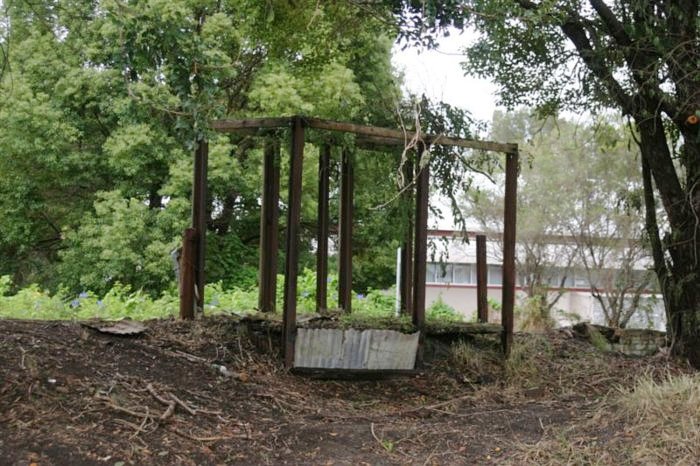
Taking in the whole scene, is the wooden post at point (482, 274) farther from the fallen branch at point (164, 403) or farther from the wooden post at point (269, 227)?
the fallen branch at point (164, 403)

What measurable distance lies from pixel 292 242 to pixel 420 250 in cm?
134

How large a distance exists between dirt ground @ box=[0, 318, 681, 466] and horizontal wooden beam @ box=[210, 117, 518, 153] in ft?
6.35

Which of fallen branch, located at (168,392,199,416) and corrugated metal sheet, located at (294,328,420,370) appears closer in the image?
fallen branch, located at (168,392,199,416)

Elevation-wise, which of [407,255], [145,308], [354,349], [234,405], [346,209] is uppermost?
[346,209]

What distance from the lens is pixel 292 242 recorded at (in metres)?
6.64

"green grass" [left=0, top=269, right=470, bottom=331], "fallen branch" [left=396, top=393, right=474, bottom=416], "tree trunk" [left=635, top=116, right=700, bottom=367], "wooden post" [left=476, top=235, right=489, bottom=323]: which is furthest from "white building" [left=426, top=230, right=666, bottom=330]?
"fallen branch" [left=396, top=393, right=474, bottom=416]

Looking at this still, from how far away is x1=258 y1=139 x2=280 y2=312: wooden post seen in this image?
24.5 feet

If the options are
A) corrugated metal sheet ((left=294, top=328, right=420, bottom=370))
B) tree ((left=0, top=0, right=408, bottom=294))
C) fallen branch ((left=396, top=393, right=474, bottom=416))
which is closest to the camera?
Answer: fallen branch ((left=396, top=393, right=474, bottom=416))

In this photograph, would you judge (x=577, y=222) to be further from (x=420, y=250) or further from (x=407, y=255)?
(x=420, y=250)

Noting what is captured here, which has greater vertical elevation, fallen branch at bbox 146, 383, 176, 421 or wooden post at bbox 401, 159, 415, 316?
wooden post at bbox 401, 159, 415, 316

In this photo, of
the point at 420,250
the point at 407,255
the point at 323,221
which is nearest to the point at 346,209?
the point at 323,221

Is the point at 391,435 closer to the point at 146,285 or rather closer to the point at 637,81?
the point at 637,81

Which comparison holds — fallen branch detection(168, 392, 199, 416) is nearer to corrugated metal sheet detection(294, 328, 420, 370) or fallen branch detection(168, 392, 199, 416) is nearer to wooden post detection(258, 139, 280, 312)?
corrugated metal sheet detection(294, 328, 420, 370)

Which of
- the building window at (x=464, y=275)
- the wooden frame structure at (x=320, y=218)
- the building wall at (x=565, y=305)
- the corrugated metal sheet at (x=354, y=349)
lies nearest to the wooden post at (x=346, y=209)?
the wooden frame structure at (x=320, y=218)
